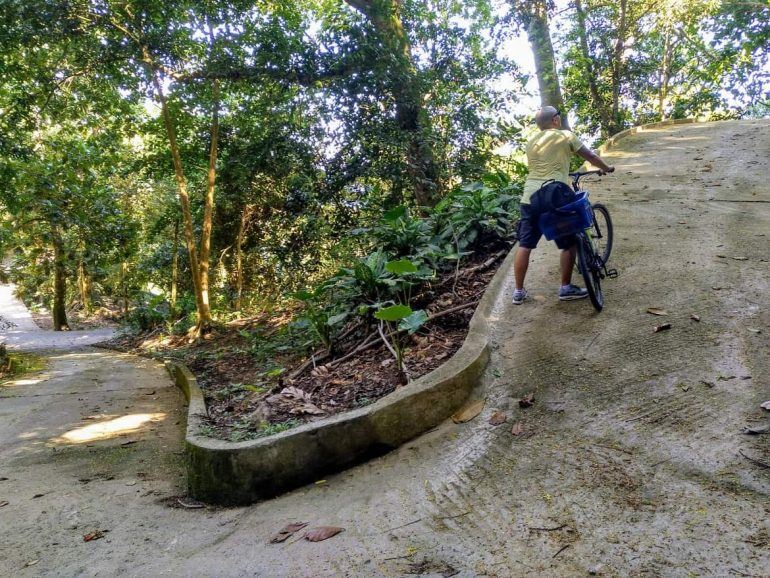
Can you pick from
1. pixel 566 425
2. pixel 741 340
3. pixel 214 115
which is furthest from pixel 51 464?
pixel 214 115

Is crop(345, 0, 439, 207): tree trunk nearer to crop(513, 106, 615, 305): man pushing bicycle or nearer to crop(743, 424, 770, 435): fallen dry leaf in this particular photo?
crop(513, 106, 615, 305): man pushing bicycle

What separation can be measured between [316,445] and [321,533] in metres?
0.69

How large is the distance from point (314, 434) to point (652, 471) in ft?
6.19

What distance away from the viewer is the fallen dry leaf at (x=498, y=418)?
336cm

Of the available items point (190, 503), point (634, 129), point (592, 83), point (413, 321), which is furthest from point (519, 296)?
point (592, 83)

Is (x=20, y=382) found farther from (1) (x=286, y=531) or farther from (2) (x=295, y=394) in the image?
(1) (x=286, y=531)

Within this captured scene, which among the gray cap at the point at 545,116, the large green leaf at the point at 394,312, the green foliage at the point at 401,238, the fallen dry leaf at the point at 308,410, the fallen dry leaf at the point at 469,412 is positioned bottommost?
the fallen dry leaf at the point at 469,412

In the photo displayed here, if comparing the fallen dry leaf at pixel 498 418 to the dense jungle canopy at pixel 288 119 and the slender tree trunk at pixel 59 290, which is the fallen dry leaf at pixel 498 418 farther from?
the slender tree trunk at pixel 59 290

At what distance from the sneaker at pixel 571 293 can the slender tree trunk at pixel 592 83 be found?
38.2 feet

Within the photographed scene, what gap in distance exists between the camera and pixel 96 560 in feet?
8.68

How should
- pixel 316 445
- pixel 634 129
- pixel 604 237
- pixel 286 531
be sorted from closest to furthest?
pixel 286 531
pixel 316 445
pixel 604 237
pixel 634 129

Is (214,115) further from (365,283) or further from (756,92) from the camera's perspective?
(756,92)

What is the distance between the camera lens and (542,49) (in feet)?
39.2

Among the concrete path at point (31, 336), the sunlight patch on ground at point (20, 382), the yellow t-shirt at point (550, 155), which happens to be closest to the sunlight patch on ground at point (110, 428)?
the sunlight patch on ground at point (20, 382)
